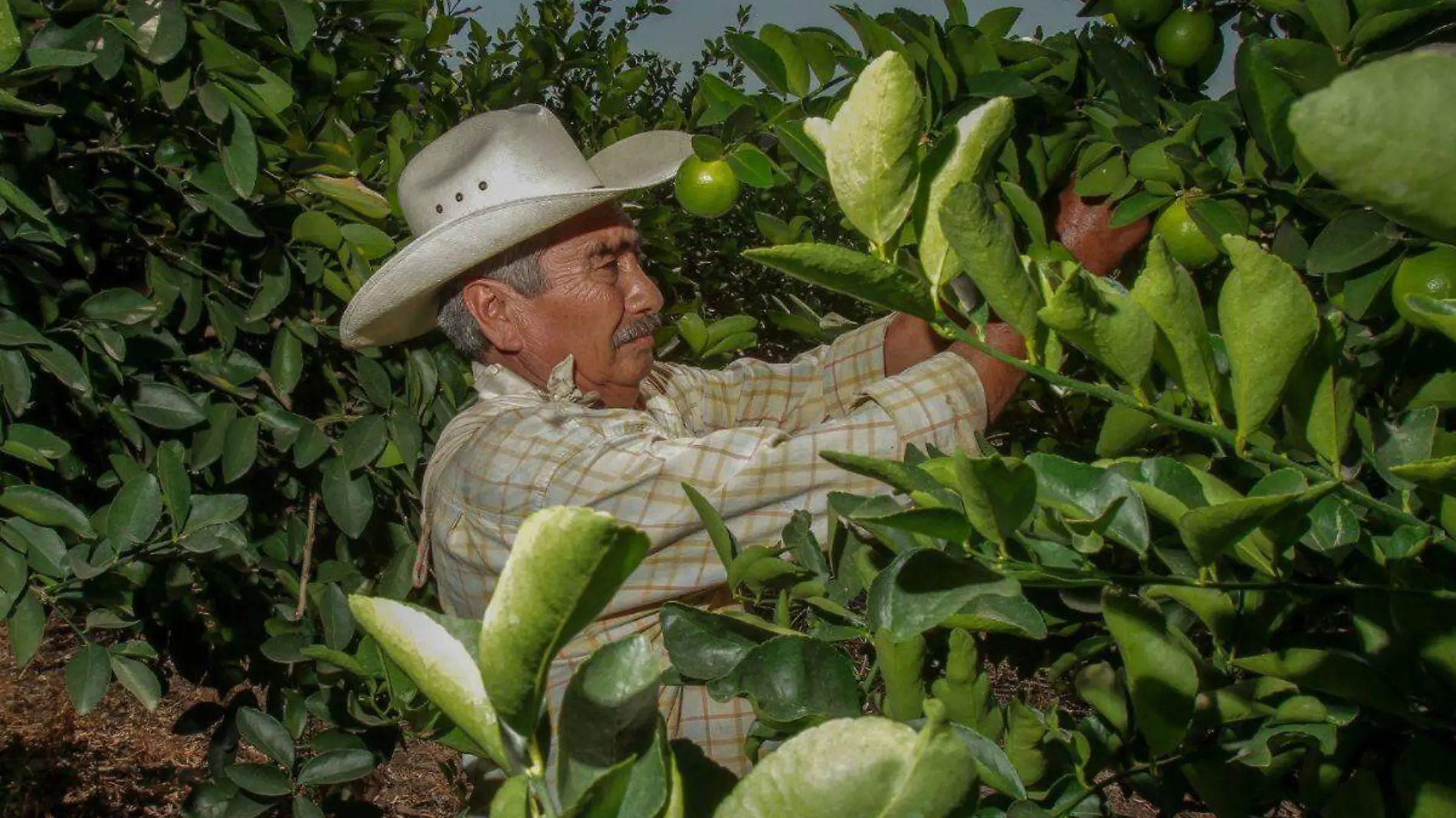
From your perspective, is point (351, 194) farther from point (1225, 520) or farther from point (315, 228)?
point (1225, 520)

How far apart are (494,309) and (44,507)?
0.78 meters

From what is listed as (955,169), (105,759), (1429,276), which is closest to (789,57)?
(1429,276)

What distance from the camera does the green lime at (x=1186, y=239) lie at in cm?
115

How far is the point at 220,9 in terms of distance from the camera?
1854 mm

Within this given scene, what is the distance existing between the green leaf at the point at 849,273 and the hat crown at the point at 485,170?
62.4 inches

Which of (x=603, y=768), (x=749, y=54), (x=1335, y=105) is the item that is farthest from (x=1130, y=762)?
(x=749, y=54)

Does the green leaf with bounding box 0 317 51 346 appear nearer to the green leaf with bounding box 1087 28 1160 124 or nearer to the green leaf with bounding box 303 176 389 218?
the green leaf with bounding box 303 176 389 218

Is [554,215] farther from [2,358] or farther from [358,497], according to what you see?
[2,358]

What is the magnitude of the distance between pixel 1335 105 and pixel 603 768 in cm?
34

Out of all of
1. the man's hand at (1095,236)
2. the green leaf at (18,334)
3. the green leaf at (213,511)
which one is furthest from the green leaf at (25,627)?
the man's hand at (1095,236)

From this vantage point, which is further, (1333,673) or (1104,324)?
(1333,673)

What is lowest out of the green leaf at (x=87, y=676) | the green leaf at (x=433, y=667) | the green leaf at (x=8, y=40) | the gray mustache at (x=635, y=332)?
→ the green leaf at (x=87, y=676)

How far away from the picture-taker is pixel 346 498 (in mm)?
2010

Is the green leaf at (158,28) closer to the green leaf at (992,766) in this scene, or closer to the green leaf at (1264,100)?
the green leaf at (1264,100)
